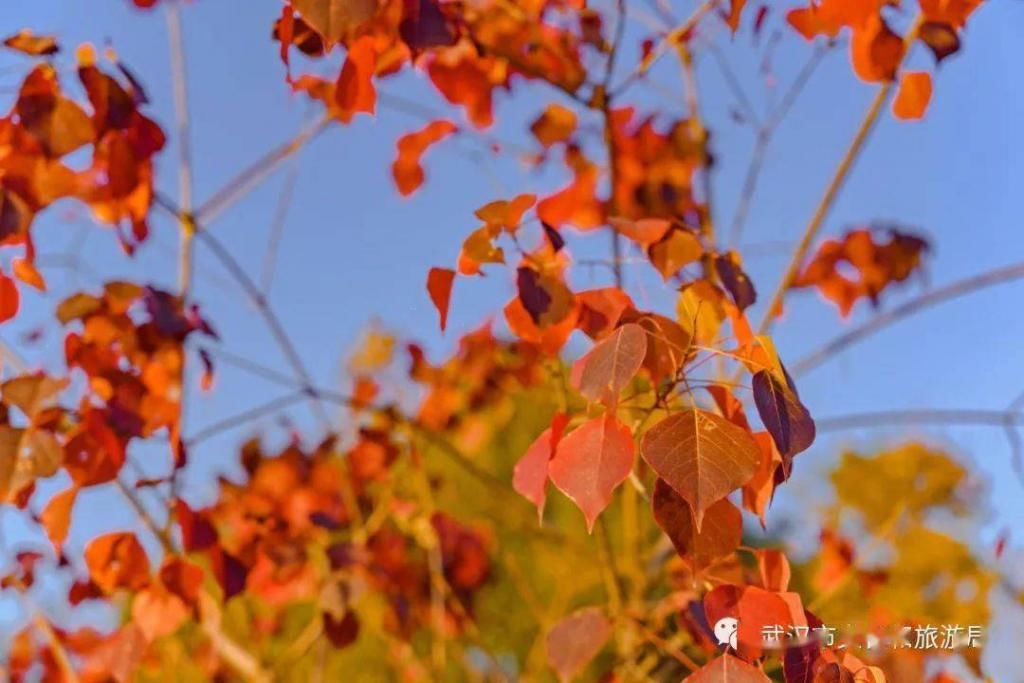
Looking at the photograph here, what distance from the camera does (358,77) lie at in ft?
3.47

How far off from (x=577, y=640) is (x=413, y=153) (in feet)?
2.87

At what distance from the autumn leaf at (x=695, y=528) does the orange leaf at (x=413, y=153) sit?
94 cm

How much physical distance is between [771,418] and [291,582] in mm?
1430

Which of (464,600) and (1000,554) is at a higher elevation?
(1000,554)

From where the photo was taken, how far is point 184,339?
1.38 meters

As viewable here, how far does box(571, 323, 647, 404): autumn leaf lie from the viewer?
677mm

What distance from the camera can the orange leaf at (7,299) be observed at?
3.47 ft

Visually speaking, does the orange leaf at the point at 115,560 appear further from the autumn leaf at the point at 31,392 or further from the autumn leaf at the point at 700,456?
the autumn leaf at the point at 700,456

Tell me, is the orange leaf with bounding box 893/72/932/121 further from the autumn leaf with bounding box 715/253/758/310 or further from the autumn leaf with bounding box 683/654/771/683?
the autumn leaf with bounding box 683/654/771/683

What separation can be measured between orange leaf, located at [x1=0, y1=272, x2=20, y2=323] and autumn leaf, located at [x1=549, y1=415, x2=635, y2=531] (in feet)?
2.18

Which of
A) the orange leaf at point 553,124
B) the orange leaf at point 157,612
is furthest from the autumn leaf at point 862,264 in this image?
the orange leaf at point 157,612

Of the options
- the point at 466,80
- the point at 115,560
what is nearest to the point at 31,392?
the point at 115,560

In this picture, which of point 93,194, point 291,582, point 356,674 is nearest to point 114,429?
point 93,194

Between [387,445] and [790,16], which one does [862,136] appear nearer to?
[790,16]
